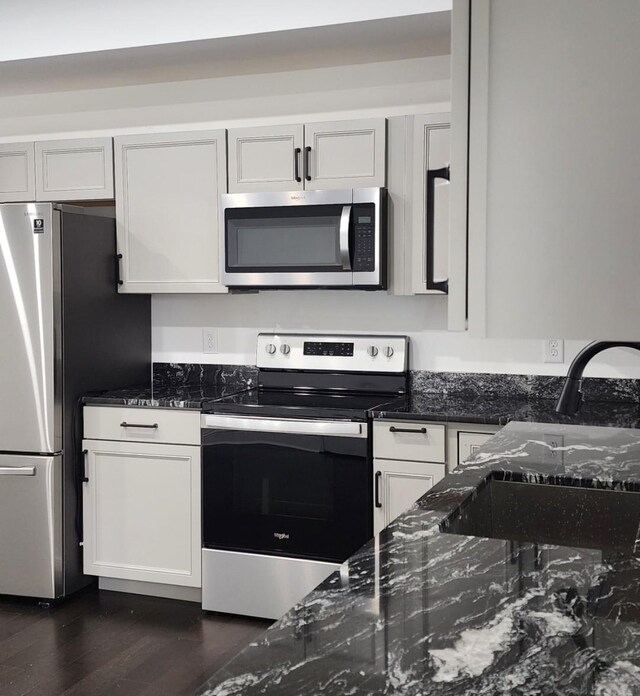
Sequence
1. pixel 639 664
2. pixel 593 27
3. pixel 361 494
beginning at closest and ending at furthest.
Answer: pixel 593 27, pixel 639 664, pixel 361 494

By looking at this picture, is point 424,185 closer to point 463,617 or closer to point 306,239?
point 306,239

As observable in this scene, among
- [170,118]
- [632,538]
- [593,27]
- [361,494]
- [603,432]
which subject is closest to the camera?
[593,27]

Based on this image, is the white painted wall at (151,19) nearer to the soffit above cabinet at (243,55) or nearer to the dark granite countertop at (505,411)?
the soffit above cabinet at (243,55)

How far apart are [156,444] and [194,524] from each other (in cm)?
37

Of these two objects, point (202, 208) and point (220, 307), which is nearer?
point (202, 208)

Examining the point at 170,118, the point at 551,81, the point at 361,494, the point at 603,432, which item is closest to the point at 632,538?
the point at 603,432

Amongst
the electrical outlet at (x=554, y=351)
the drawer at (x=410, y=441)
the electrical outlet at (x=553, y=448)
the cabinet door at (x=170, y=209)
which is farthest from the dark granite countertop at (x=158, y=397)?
the electrical outlet at (x=553, y=448)

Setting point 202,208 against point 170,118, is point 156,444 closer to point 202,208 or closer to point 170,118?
point 202,208

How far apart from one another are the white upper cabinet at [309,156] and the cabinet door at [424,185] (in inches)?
6.0

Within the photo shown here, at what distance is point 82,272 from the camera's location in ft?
11.8

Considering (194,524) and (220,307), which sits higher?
(220,307)

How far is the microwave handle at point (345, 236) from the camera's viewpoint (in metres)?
3.30

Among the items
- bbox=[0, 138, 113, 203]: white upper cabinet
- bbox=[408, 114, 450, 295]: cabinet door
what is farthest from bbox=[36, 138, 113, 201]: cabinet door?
bbox=[408, 114, 450, 295]: cabinet door

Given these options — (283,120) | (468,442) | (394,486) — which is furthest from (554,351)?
(283,120)
